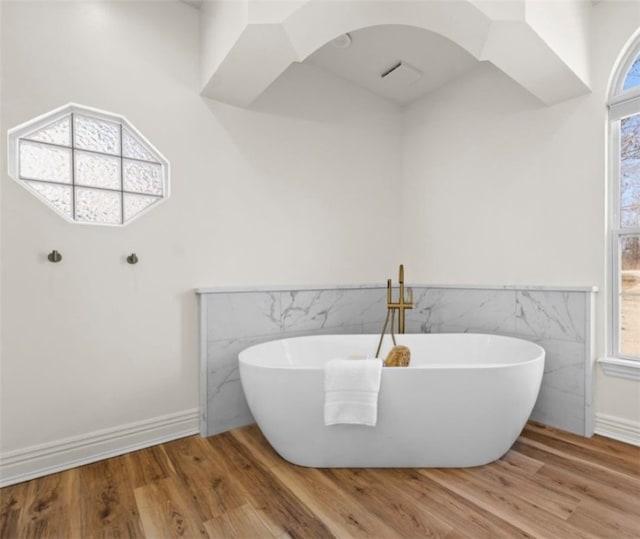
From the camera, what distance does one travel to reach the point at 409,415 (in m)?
1.69

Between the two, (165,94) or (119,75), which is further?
(165,94)

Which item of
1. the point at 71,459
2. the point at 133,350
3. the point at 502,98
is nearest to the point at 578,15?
the point at 502,98

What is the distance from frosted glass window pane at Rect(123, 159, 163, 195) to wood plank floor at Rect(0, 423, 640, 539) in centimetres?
154

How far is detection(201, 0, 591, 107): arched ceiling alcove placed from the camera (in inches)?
65.6

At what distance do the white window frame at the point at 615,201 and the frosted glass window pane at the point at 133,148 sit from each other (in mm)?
2831

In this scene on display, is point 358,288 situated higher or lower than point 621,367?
higher

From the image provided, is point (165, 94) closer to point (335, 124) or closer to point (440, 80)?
point (335, 124)

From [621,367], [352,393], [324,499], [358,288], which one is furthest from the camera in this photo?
[358,288]

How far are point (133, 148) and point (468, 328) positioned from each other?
8.80 feet

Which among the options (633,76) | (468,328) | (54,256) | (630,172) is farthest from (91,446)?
(633,76)

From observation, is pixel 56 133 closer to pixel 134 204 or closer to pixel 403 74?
A: pixel 134 204

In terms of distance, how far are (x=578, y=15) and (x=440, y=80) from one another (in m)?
1.01

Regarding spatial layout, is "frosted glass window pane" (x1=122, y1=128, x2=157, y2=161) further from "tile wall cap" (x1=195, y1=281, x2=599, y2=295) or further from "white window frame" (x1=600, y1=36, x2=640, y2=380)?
"white window frame" (x1=600, y1=36, x2=640, y2=380)

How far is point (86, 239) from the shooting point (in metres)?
1.86
